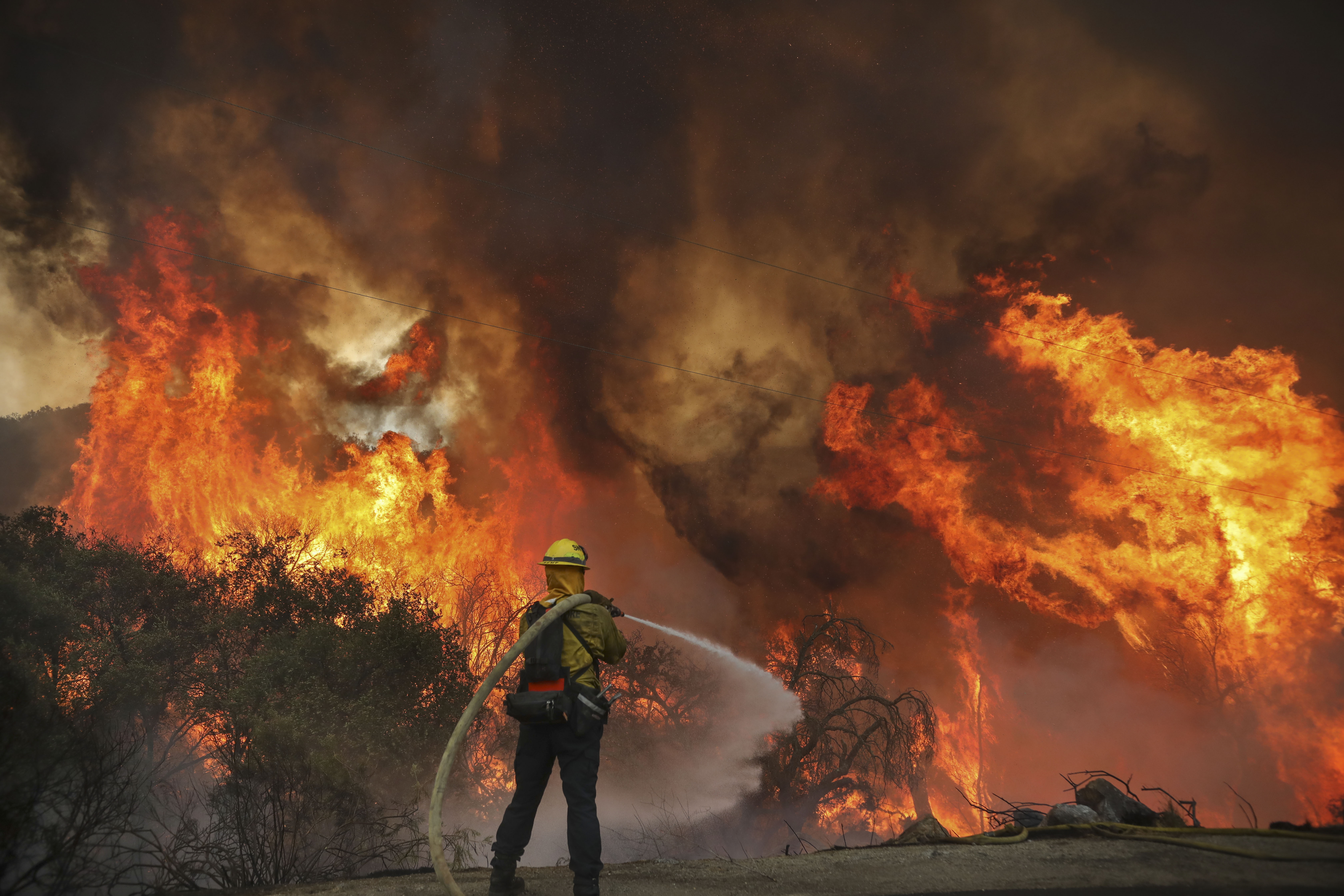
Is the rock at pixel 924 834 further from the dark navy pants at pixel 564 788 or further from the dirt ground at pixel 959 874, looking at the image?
the dark navy pants at pixel 564 788

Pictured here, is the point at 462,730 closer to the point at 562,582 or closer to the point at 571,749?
the point at 571,749

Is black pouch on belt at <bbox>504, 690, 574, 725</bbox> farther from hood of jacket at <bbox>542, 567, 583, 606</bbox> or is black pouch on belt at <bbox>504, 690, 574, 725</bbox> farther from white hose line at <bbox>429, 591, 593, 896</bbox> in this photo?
hood of jacket at <bbox>542, 567, 583, 606</bbox>

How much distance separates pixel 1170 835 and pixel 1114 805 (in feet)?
3.03

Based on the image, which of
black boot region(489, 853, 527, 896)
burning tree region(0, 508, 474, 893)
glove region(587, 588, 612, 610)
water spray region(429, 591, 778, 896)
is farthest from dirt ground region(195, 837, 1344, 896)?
glove region(587, 588, 612, 610)

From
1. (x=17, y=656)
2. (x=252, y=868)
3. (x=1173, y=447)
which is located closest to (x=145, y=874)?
(x=17, y=656)

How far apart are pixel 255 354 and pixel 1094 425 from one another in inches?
1494

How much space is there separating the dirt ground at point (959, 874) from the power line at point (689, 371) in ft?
66.2

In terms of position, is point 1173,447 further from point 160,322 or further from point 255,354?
point 160,322

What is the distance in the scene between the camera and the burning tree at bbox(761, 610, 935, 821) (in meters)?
15.2

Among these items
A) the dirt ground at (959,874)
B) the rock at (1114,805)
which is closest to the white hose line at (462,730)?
the dirt ground at (959,874)

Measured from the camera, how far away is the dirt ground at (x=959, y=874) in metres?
4.52

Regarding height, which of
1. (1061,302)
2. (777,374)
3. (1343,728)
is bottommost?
(1343,728)

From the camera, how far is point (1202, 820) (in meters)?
23.2

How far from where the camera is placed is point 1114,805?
6504 millimetres
